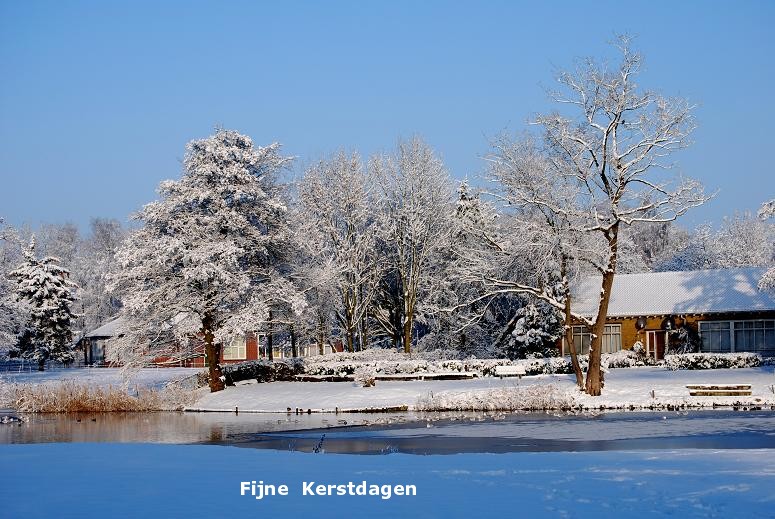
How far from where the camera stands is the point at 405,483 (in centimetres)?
1673

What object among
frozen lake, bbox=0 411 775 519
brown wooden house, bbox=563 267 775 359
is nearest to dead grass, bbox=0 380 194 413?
frozen lake, bbox=0 411 775 519

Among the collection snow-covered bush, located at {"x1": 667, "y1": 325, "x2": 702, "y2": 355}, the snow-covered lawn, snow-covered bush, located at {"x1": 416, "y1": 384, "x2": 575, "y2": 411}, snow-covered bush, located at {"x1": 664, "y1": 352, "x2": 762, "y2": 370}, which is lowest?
the snow-covered lawn

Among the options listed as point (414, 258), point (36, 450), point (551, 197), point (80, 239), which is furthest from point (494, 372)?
point (80, 239)

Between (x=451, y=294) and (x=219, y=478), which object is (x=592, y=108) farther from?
(x=219, y=478)

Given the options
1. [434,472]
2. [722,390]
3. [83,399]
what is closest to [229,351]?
[83,399]

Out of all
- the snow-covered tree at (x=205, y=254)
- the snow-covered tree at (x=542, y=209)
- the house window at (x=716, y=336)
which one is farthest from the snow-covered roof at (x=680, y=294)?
the snow-covered tree at (x=205, y=254)

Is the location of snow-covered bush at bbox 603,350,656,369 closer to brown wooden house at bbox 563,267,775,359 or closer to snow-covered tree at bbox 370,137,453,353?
brown wooden house at bbox 563,267,775,359

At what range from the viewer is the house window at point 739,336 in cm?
5238

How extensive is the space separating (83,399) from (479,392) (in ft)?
64.3

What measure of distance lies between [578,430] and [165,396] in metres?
22.9

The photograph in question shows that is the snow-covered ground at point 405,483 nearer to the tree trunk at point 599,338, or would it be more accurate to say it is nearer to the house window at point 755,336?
the tree trunk at point 599,338

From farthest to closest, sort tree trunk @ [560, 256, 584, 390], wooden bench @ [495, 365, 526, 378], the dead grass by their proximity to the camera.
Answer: wooden bench @ [495, 365, 526, 378] < the dead grass < tree trunk @ [560, 256, 584, 390]

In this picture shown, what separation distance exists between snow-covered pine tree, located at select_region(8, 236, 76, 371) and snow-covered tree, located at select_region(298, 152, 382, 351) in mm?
24223

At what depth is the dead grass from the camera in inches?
1641
